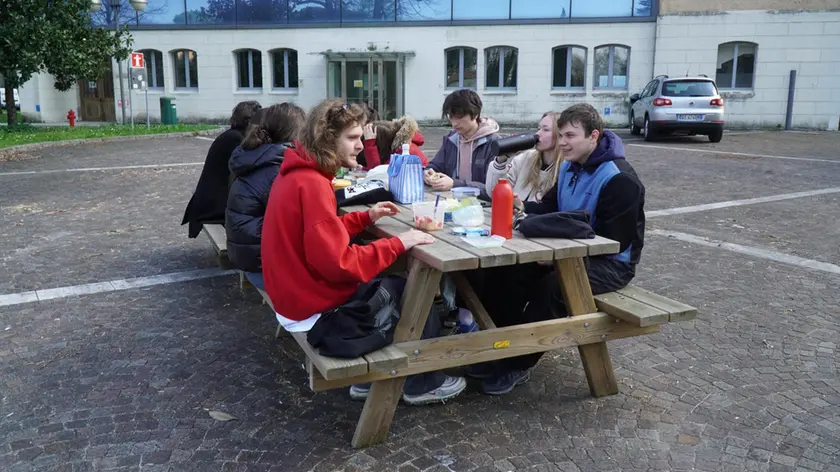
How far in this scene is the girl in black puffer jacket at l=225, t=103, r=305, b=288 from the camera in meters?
4.33

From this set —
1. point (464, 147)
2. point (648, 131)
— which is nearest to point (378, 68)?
point (648, 131)

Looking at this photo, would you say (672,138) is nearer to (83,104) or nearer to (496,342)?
(496,342)

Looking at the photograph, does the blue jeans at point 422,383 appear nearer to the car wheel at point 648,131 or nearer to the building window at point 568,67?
the car wheel at point 648,131

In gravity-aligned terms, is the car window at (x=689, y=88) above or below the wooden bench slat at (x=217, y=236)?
above

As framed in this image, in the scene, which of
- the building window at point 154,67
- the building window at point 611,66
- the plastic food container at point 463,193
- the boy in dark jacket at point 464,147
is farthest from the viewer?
the building window at point 154,67

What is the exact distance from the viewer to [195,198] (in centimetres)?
588

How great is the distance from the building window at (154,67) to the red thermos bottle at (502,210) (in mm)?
27757

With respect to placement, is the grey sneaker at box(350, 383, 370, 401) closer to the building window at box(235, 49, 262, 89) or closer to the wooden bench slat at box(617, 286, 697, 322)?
the wooden bench slat at box(617, 286, 697, 322)

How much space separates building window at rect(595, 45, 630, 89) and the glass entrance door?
7163 millimetres

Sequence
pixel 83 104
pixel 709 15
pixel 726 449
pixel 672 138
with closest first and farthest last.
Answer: pixel 726 449
pixel 672 138
pixel 709 15
pixel 83 104

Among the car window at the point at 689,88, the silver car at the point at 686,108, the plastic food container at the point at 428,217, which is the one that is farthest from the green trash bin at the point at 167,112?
the plastic food container at the point at 428,217

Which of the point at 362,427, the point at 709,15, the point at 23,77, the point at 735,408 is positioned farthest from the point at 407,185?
the point at 709,15

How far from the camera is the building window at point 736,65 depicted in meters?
24.6

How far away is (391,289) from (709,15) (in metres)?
24.4
